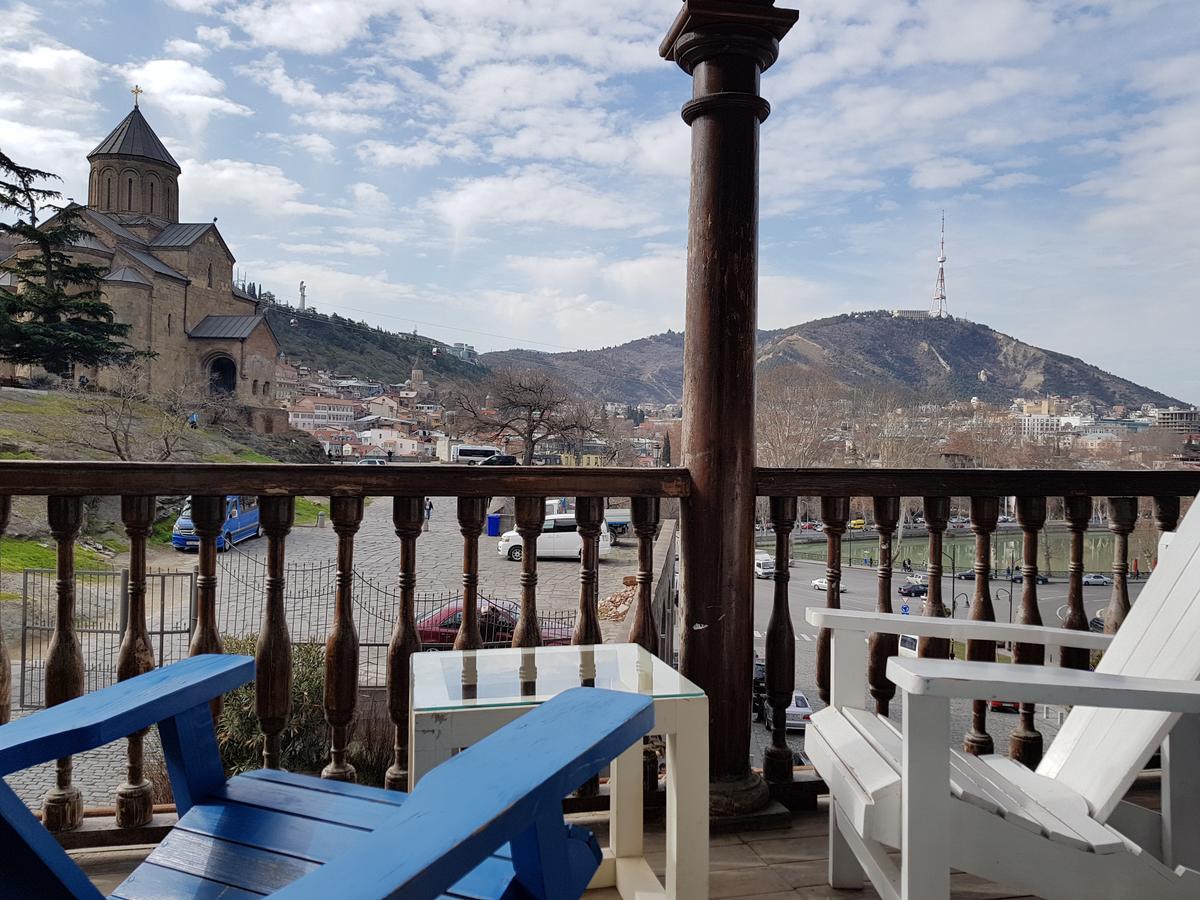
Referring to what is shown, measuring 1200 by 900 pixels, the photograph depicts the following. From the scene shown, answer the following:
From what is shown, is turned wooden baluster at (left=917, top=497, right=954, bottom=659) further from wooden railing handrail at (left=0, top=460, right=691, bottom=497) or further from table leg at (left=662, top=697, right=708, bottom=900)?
table leg at (left=662, top=697, right=708, bottom=900)

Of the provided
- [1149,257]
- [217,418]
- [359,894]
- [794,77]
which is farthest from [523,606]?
[217,418]

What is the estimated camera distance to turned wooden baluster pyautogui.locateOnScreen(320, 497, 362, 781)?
71.0 inches

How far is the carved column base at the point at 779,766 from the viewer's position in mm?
2061

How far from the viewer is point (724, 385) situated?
1990 millimetres

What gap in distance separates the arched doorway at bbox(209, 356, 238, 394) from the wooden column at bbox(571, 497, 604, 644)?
32.0 m

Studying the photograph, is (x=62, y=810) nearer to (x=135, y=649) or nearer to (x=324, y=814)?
(x=135, y=649)

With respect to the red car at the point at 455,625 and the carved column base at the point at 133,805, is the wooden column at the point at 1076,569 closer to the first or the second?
the carved column base at the point at 133,805

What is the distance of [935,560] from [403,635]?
4.44 feet

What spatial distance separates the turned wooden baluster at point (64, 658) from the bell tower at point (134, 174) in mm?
15121

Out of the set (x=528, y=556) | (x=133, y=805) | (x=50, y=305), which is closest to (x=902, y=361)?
(x=528, y=556)

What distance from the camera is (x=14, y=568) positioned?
1329 centimetres

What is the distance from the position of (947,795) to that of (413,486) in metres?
1.20

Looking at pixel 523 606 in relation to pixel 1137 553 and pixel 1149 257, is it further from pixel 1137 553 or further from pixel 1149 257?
pixel 1149 257

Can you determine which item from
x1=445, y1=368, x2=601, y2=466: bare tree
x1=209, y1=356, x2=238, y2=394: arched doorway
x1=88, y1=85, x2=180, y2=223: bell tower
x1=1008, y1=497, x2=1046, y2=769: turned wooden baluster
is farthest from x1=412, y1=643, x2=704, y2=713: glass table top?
x1=209, y1=356, x2=238, y2=394: arched doorway
